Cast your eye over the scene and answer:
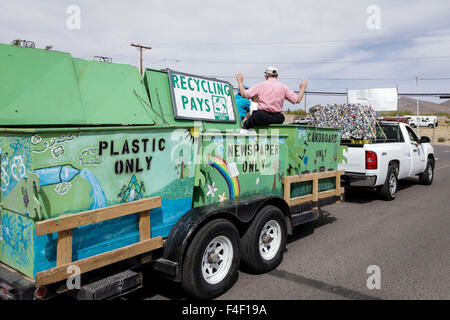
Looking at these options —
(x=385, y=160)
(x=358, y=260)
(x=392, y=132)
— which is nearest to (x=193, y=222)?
(x=358, y=260)

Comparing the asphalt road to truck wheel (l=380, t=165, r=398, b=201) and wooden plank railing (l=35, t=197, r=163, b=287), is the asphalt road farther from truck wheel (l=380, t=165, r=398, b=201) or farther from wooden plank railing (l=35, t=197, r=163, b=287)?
wooden plank railing (l=35, t=197, r=163, b=287)

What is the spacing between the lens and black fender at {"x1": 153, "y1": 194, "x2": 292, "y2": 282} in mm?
3375

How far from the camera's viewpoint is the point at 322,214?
7.53 metres

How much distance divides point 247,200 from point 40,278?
227 cm

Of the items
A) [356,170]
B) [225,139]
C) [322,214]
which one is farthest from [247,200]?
[356,170]

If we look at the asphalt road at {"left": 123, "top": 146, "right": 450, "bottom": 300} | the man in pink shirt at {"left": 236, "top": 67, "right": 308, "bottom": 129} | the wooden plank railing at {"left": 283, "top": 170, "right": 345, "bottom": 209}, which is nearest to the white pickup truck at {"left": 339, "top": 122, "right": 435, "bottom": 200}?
the asphalt road at {"left": 123, "top": 146, "right": 450, "bottom": 300}

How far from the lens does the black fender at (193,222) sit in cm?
338

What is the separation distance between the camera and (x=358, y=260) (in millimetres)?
4988

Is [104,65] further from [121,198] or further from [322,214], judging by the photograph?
[322,214]

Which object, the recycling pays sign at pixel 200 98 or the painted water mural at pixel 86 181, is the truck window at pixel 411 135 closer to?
the recycling pays sign at pixel 200 98

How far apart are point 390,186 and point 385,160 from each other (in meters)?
0.82

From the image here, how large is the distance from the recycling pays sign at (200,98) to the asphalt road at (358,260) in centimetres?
209

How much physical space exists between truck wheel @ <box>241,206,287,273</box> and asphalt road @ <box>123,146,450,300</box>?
0.50 ft

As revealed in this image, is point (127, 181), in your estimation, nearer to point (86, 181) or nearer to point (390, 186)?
point (86, 181)
